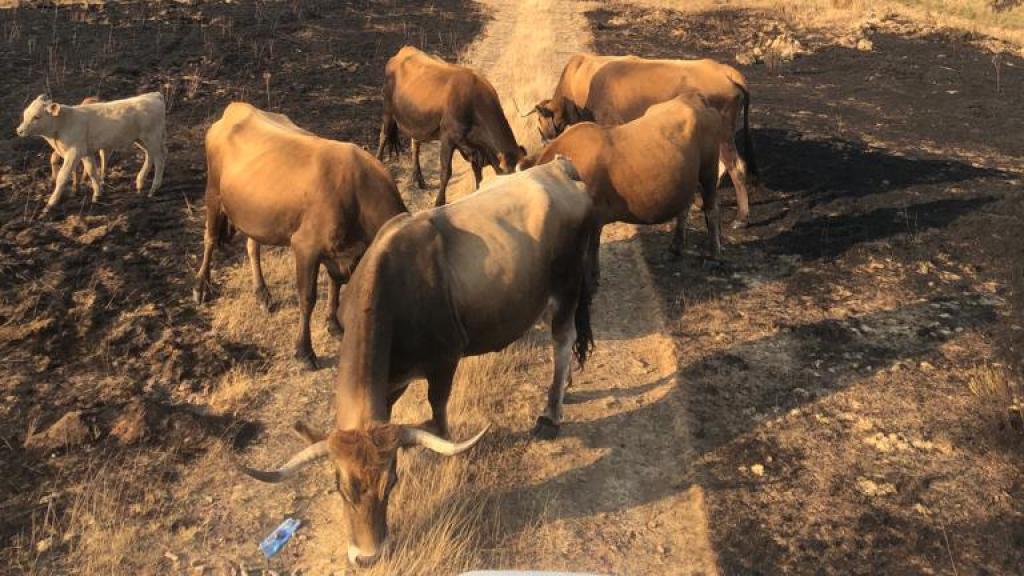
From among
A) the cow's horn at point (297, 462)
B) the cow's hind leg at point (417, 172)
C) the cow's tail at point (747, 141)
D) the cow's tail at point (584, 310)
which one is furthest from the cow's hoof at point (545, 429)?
the cow's hind leg at point (417, 172)

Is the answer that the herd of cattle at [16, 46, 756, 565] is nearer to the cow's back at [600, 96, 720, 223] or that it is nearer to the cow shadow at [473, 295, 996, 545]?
the cow's back at [600, 96, 720, 223]

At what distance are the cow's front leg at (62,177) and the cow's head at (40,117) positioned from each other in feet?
1.68

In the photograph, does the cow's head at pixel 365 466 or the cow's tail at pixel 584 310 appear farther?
the cow's tail at pixel 584 310

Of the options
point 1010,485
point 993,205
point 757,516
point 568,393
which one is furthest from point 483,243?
point 993,205

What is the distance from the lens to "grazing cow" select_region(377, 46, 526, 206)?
11266 millimetres

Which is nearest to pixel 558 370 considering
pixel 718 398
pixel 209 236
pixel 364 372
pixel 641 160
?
pixel 718 398

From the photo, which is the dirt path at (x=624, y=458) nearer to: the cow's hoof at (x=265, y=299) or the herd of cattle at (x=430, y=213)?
the herd of cattle at (x=430, y=213)

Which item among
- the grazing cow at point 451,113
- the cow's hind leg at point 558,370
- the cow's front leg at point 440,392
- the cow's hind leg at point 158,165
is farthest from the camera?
the cow's hind leg at point 158,165

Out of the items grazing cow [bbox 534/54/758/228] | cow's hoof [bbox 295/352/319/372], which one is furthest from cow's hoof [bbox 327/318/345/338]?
A: grazing cow [bbox 534/54/758/228]

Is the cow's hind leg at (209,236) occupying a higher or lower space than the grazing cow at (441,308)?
lower

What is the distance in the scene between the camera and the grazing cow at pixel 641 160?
8.84 metres

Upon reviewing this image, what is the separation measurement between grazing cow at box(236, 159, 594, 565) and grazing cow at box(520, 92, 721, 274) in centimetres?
204

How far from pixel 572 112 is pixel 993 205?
6.94 meters

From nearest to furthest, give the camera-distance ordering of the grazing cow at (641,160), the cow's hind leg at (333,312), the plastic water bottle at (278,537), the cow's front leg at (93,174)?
the plastic water bottle at (278,537)
the cow's hind leg at (333,312)
the grazing cow at (641,160)
the cow's front leg at (93,174)
